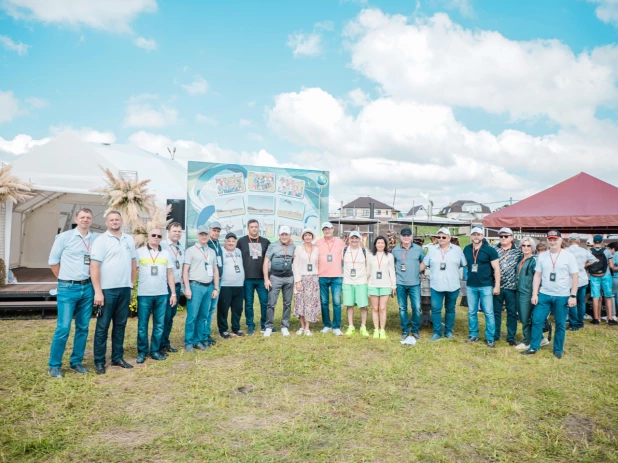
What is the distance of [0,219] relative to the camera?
824cm

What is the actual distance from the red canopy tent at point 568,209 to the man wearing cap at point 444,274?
3768 millimetres

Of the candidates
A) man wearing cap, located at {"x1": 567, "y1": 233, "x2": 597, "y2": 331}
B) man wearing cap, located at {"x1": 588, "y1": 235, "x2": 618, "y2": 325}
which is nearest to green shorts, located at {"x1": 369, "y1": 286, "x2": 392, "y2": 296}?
man wearing cap, located at {"x1": 567, "y1": 233, "x2": 597, "y2": 331}

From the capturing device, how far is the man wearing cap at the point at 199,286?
5.04 metres

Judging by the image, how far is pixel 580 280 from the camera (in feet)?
22.1

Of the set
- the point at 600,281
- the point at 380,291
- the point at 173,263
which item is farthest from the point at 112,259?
the point at 600,281

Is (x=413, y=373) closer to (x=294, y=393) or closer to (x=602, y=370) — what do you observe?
(x=294, y=393)

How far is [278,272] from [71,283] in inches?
105

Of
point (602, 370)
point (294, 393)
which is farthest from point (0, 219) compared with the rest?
point (602, 370)

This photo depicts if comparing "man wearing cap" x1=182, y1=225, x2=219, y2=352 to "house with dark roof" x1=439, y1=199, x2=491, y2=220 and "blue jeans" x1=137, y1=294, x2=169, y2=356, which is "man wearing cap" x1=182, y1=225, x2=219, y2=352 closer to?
"blue jeans" x1=137, y1=294, x2=169, y2=356

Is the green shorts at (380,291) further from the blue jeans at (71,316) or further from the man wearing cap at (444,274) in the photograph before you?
the blue jeans at (71,316)

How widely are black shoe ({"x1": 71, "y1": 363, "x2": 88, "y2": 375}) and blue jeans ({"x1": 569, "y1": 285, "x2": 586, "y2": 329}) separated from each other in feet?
23.6

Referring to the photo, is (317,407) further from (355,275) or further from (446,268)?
(446,268)

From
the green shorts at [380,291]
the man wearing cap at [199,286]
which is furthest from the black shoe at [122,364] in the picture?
the green shorts at [380,291]

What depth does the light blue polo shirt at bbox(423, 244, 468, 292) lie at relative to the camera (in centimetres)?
565
